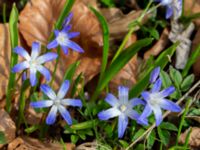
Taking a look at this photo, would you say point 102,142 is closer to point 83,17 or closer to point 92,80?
point 92,80

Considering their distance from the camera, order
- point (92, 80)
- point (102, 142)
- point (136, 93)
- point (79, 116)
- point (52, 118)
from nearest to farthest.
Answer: point (52, 118) < point (136, 93) < point (102, 142) < point (79, 116) < point (92, 80)

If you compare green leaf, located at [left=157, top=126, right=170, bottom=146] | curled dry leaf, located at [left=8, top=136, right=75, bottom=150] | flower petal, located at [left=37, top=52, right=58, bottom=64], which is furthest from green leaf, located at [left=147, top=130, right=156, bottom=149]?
flower petal, located at [left=37, top=52, right=58, bottom=64]

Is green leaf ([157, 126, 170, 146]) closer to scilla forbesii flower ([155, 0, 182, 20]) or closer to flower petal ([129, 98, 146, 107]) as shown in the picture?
flower petal ([129, 98, 146, 107])

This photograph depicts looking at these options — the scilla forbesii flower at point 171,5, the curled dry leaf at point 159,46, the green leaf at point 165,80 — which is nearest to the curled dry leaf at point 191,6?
the curled dry leaf at point 159,46

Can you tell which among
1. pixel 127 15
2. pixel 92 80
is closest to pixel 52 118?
pixel 92 80

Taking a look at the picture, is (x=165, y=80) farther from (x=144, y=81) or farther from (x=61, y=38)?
(x=61, y=38)

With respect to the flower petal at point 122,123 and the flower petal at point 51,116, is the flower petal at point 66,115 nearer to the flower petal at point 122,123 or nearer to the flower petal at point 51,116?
the flower petal at point 51,116
